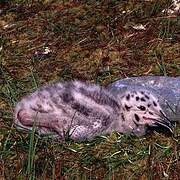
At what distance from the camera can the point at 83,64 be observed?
18.0 feet

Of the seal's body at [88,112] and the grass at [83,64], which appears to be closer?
the grass at [83,64]

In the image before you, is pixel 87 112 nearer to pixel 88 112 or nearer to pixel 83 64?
pixel 88 112

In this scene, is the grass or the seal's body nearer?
the grass

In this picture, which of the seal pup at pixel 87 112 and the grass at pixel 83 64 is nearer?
the grass at pixel 83 64

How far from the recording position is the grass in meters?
3.99

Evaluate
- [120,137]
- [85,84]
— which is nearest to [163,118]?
[120,137]

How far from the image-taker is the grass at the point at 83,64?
399 centimetres

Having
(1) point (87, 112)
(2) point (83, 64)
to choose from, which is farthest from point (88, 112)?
(2) point (83, 64)

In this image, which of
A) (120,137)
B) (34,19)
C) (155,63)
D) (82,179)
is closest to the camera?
(82,179)

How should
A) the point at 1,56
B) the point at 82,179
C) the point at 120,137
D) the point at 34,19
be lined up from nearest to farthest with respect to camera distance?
the point at 82,179
the point at 120,137
the point at 1,56
the point at 34,19

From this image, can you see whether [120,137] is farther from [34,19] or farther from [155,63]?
[34,19]

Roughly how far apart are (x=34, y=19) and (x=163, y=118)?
2.30m

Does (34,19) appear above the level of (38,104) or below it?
below

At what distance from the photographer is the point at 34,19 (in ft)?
20.7
